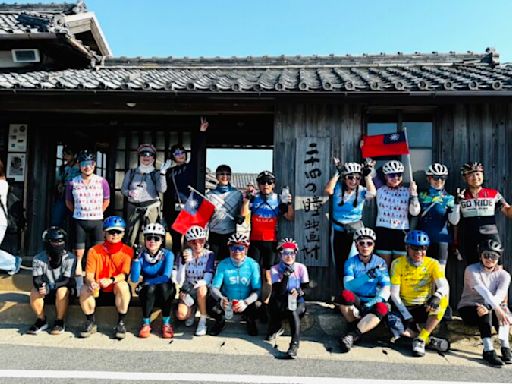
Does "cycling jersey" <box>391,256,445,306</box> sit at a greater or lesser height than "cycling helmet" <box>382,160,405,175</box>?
lesser

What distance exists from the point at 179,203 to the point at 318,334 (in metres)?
3.10

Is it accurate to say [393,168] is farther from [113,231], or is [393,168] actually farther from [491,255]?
[113,231]

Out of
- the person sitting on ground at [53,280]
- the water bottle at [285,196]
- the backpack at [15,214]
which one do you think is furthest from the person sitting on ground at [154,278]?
the backpack at [15,214]

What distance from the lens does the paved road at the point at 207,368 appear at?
13.6ft

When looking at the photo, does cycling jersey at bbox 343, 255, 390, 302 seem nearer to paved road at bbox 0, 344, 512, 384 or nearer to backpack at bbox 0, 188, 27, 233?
paved road at bbox 0, 344, 512, 384

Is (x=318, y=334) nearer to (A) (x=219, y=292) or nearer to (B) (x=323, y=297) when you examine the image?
(B) (x=323, y=297)

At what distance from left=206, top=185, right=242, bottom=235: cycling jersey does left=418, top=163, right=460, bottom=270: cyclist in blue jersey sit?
278 cm

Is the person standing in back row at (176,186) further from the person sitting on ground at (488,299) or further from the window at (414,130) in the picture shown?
the person sitting on ground at (488,299)

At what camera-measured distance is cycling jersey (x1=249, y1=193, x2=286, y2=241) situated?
590 centimetres

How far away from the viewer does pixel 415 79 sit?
6.69 metres

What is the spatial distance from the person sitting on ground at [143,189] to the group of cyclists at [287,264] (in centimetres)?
49

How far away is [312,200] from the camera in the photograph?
254 inches

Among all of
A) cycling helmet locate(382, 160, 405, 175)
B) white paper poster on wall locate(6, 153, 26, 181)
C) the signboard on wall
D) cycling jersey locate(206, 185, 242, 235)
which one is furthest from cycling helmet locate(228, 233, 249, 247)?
white paper poster on wall locate(6, 153, 26, 181)

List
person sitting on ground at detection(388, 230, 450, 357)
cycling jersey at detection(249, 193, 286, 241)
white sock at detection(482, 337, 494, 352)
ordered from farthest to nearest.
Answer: cycling jersey at detection(249, 193, 286, 241)
person sitting on ground at detection(388, 230, 450, 357)
white sock at detection(482, 337, 494, 352)
